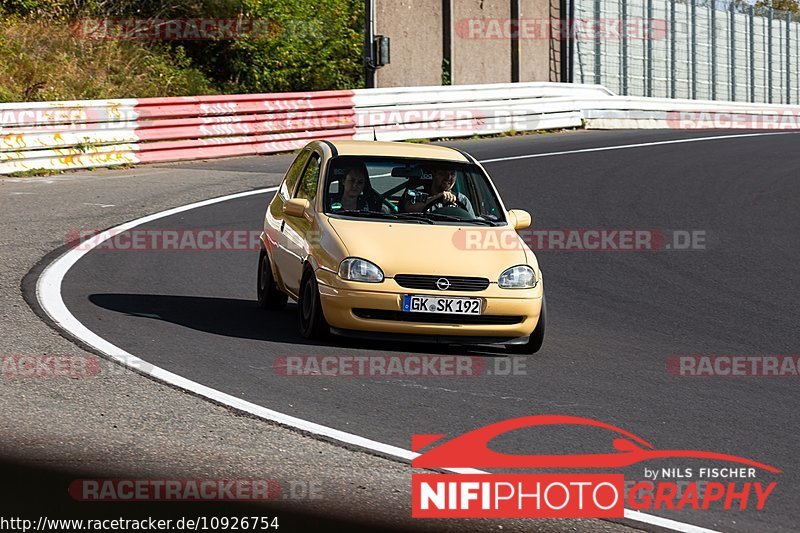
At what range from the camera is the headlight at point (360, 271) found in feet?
30.4

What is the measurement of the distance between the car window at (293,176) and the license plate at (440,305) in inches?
98.4

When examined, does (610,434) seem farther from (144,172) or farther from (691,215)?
(144,172)

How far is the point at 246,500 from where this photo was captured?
5746mm

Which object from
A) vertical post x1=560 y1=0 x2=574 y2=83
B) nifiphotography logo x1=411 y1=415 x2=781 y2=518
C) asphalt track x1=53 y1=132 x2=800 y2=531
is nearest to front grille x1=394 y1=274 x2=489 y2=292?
asphalt track x1=53 y1=132 x2=800 y2=531

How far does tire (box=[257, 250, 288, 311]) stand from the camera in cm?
1102

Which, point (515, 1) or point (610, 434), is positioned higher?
point (515, 1)

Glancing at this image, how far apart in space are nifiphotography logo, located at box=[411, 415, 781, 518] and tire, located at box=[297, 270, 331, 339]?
262cm

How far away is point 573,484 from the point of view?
6.24 m

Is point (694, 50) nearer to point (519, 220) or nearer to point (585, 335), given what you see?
point (519, 220)

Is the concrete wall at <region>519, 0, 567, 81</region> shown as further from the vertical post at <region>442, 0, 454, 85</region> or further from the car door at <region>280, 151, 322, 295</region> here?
the car door at <region>280, 151, 322, 295</region>

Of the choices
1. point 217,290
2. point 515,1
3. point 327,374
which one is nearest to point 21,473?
point 327,374

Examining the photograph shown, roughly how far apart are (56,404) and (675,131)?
25.2 metres

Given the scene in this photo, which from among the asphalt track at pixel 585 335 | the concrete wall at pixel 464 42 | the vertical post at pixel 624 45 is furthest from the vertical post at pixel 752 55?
the asphalt track at pixel 585 335

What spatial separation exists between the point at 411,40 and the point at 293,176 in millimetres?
22408
